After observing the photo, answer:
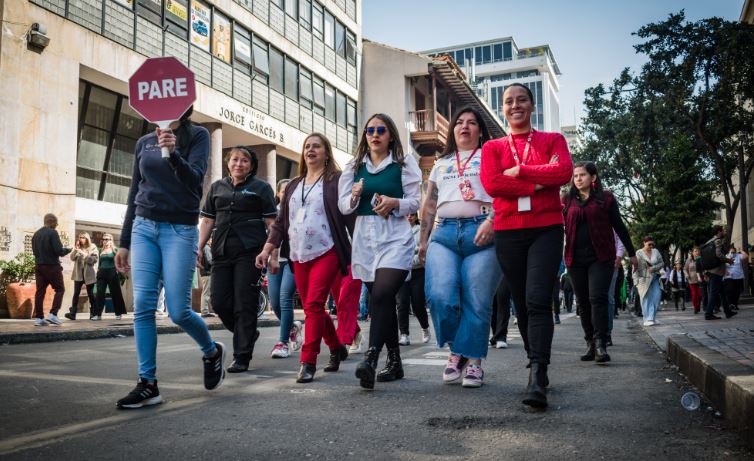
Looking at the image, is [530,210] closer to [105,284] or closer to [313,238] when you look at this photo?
[313,238]

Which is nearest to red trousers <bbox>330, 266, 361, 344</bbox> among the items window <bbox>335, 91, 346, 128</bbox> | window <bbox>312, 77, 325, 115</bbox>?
window <bbox>312, 77, 325, 115</bbox>

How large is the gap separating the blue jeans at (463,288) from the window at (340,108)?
24520 mm

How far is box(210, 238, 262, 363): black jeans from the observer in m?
6.00

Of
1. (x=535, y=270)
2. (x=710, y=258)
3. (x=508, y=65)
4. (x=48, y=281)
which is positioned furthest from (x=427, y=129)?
(x=508, y=65)

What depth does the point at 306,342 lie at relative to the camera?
5262 millimetres

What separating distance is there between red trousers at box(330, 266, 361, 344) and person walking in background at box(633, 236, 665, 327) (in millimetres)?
7534

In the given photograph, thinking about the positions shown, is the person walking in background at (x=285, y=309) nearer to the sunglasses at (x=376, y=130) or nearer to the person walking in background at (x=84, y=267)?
the sunglasses at (x=376, y=130)

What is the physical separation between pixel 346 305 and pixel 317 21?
76.5 ft

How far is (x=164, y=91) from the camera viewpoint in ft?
15.7

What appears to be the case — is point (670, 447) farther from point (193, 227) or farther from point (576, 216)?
point (576, 216)

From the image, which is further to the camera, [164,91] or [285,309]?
[285,309]

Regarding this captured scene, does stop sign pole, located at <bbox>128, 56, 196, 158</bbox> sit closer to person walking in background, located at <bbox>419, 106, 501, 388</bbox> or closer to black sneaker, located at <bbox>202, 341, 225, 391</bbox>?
black sneaker, located at <bbox>202, 341, 225, 391</bbox>

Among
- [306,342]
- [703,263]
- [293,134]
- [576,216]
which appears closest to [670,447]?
[306,342]

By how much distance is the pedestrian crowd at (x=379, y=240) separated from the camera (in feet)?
14.5
